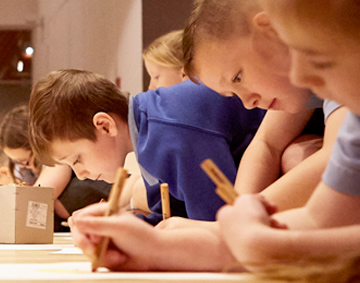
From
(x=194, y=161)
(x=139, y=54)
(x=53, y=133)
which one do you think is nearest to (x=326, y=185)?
(x=194, y=161)

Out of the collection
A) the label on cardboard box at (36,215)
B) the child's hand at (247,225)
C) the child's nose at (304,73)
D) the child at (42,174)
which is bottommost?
Answer: the child at (42,174)

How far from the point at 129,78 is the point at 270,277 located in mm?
2179

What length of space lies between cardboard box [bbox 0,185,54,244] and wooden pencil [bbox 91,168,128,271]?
901mm

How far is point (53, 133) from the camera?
4.12ft

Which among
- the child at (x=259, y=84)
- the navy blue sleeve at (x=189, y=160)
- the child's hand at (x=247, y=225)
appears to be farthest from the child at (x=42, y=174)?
the child's hand at (x=247, y=225)

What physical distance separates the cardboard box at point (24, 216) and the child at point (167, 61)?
0.59m

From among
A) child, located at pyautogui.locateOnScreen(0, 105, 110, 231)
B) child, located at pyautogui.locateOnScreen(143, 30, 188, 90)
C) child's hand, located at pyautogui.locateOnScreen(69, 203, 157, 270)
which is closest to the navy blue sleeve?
child's hand, located at pyautogui.locateOnScreen(69, 203, 157, 270)

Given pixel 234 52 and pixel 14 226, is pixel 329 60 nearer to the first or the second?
pixel 234 52

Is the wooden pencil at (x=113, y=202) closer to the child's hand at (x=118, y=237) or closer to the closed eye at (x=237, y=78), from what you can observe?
the child's hand at (x=118, y=237)

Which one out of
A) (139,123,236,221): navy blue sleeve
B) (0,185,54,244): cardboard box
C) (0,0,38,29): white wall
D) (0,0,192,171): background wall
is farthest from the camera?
(0,0,38,29): white wall

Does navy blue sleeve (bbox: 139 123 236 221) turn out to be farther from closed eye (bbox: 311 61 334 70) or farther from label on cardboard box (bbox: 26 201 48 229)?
closed eye (bbox: 311 61 334 70)

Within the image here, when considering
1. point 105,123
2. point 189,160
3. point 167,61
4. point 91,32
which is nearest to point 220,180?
point 189,160

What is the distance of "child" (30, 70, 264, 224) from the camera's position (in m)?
1.05

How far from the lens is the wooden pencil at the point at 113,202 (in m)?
0.48
